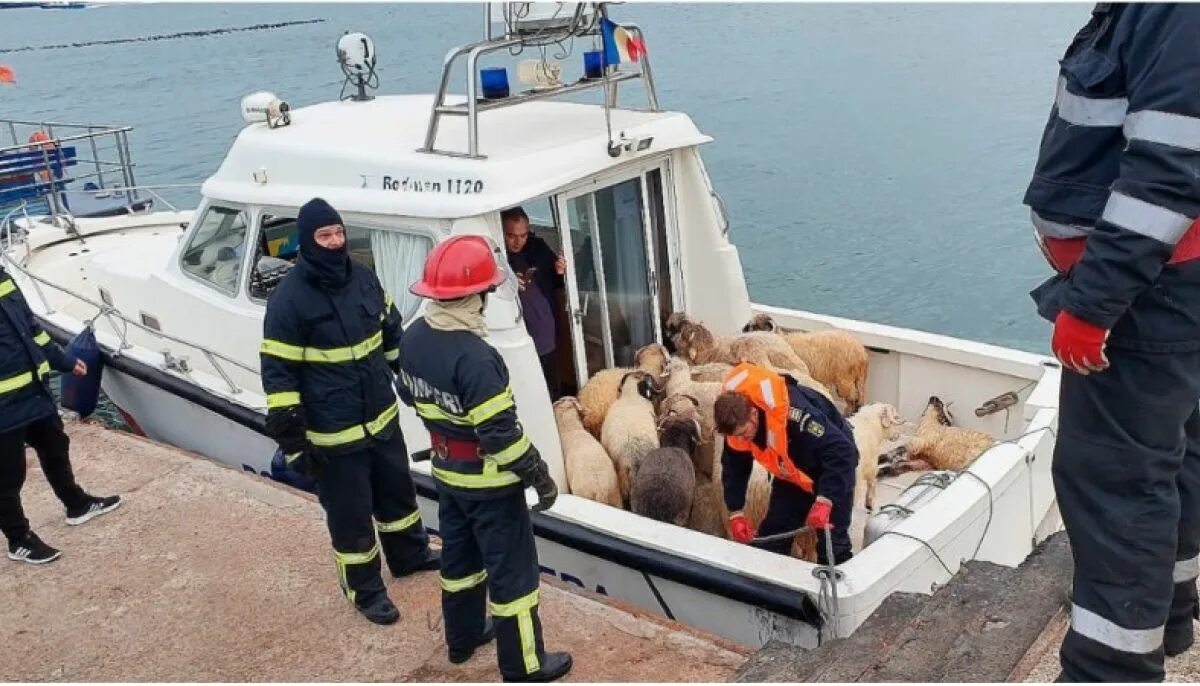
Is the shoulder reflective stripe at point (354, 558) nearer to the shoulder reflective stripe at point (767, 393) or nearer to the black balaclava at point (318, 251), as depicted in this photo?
the black balaclava at point (318, 251)

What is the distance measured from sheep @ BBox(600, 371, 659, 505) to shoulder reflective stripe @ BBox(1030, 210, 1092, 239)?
2.76 metres

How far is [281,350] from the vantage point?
3793 mm

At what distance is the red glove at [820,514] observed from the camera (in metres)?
4.01

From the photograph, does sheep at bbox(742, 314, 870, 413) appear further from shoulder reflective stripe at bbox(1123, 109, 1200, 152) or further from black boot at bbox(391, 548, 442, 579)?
shoulder reflective stripe at bbox(1123, 109, 1200, 152)

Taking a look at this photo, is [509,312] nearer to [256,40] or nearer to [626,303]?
[626,303]

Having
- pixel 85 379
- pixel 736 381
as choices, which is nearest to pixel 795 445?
pixel 736 381

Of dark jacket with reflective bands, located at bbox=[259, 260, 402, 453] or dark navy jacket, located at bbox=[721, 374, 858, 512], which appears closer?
dark jacket with reflective bands, located at bbox=[259, 260, 402, 453]

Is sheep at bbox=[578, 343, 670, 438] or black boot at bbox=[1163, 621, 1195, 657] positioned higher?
black boot at bbox=[1163, 621, 1195, 657]

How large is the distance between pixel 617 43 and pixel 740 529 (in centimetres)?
248

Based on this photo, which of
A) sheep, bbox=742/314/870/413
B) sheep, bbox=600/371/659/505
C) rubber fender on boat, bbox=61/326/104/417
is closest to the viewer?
sheep, bbox=600/371/659/505

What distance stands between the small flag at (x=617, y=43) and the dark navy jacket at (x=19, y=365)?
119 inches

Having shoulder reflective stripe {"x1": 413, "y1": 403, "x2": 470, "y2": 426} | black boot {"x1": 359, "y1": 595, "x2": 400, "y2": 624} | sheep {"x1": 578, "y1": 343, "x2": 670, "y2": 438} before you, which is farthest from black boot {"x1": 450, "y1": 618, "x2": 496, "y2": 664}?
sheep {"x1": 578, "y1": 343, "x2": 670, "y2": 438}

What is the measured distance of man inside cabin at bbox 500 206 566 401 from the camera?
5.12 m

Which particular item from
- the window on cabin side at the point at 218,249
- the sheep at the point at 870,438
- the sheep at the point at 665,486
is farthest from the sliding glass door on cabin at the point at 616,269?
the window on cabin side at the point at 218,249
